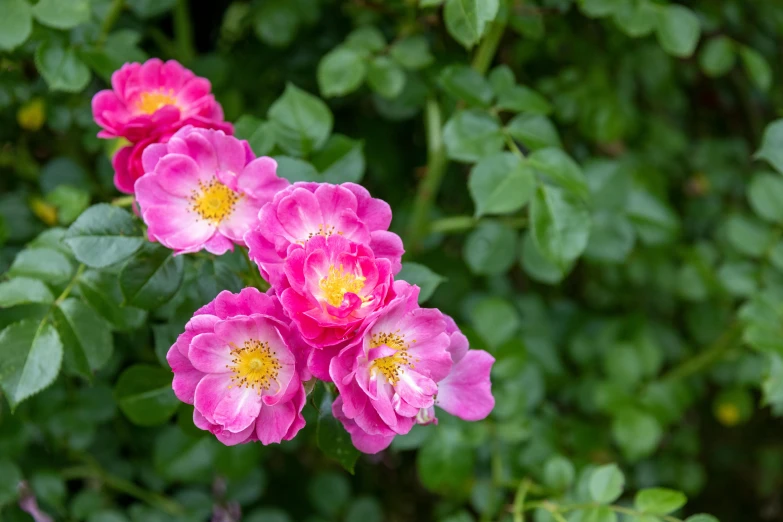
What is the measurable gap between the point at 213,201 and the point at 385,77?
481 mm

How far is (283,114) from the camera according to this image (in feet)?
3.49

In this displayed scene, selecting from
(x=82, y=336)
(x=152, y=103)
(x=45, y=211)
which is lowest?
(x=45, y=211)

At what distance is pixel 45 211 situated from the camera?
129 centimetres

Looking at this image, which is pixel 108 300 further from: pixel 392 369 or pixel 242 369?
pixel 392 369

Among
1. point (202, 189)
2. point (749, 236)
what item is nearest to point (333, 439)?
point (202, 189)

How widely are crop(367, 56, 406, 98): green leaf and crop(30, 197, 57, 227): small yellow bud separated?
1.92 ft

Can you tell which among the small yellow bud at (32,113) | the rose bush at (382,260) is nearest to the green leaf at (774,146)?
the rose bush at (382,260)

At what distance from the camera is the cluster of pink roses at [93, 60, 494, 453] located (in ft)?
2.34

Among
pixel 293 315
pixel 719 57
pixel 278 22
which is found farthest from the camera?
pixel 719 57

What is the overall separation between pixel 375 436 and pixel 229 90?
3.45 feet

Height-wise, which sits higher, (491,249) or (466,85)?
(466,85)

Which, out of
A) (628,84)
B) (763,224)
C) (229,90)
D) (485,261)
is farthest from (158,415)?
(628,84)

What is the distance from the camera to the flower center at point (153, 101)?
3.07 ft

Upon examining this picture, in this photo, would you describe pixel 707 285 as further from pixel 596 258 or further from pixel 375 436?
pixel 375 436
